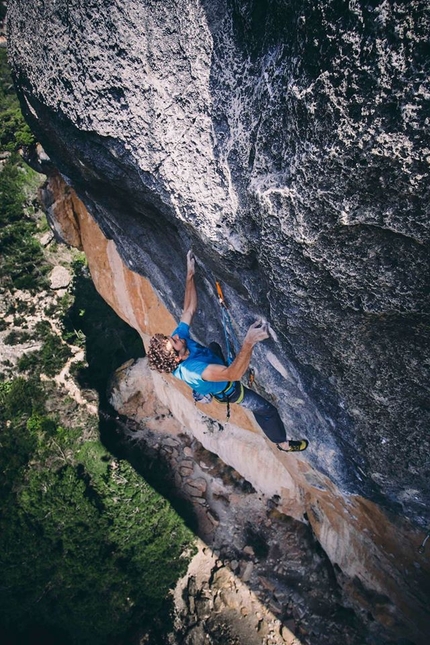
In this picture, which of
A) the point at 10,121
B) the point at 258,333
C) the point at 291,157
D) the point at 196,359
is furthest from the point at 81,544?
the point at 10,121

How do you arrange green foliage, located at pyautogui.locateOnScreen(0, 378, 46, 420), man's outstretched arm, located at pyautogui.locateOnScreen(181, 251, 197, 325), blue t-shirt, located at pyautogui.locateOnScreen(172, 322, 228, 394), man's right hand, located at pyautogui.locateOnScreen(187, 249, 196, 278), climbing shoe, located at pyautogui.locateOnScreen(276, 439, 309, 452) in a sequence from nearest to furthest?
man's right hand, located at pyautogui.locateOnScreen(187, 249, 196, 278) < blue t-shirt, located at pyautogui.locateOnScreen(172, 322, 228, 394) < man's outstretched arm, located at pyautogui.locateOnScreen(181, 251, 197, 325) < climbing shoe, located at pyautogui.locateOnScreen(276, 439, 309, 452) < green foliage, located at pyautogui.locateOnScreen(0, 378, 46, 420)

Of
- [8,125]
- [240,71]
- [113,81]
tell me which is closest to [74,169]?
[113,81]

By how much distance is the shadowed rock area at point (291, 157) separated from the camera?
168cm

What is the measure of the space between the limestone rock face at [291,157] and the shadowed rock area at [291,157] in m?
0.01

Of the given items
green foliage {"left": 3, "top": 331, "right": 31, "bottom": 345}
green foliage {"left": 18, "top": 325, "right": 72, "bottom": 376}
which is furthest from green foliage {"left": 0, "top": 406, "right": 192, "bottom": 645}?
green foliage {"left": 3, "top": 331, "right": 31, "bottom": 345}

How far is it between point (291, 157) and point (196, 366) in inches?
93.3

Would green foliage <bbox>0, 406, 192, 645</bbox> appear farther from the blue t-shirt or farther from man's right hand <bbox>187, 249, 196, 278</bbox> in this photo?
man's right hand <bbox>187, 249, 196, 278</bbox>

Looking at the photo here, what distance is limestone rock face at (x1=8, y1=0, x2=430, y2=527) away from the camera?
1.69 metres

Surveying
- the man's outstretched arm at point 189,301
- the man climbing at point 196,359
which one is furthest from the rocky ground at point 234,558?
the man's outstretched arm at point 189,301

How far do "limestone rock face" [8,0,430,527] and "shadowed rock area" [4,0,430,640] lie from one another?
10 millimetres

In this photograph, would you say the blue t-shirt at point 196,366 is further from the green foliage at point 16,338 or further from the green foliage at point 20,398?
the green foliage at point 16,338

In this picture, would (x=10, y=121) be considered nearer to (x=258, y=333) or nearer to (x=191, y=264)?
(x=191, y=264)

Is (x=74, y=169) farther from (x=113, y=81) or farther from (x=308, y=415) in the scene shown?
(x=308, y=415)

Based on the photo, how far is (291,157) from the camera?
6.66 feet
